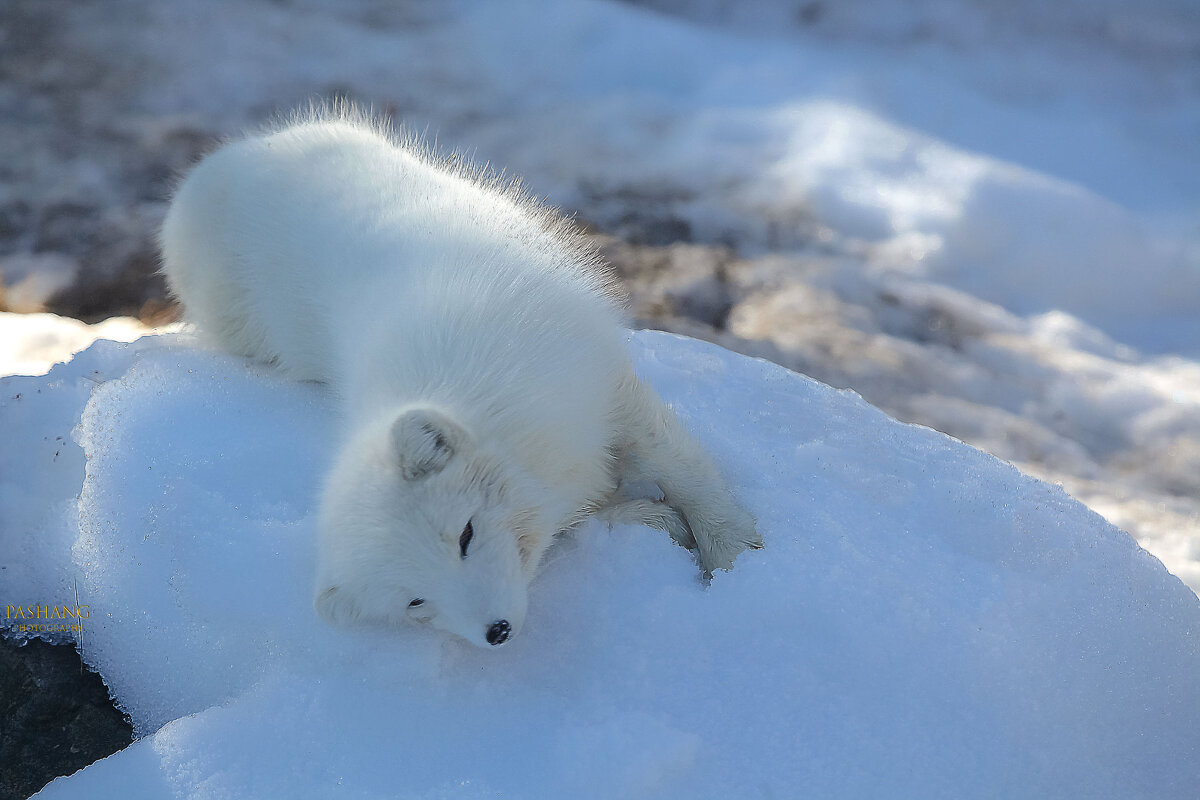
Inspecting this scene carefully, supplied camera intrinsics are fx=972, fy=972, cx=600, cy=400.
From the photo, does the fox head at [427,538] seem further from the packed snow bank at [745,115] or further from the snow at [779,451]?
the packed snow bank at [745,115]

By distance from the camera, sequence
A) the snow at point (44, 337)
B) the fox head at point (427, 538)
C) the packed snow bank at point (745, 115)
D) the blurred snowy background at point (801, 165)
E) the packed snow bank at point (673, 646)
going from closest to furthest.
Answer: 1. the packed snow bank at point (673, 646)
2. the fox head at point (427, 538)
3. the snow at point (44, 337)
4. the blurred snowy background at point (801, 165)
5. the packed snow bank at point (745, 115)

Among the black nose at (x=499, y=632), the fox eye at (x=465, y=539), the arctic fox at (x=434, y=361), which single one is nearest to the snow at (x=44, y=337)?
the arctic fox at (x=434, y=361)

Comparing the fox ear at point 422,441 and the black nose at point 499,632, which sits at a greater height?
the fox ear at point 422,441

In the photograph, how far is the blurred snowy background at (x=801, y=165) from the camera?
13.8 feet

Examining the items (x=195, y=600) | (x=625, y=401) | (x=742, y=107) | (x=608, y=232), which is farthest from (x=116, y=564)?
(x=742, y=107)

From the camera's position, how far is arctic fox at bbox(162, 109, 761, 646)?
2.01 m

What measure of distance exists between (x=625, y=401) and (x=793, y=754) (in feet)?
3.11

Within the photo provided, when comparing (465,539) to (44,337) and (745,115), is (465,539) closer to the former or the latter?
(44,337)

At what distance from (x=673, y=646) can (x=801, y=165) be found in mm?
3927

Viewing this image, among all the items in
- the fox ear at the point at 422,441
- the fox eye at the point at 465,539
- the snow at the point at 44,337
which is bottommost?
the snow at the point at 44,337

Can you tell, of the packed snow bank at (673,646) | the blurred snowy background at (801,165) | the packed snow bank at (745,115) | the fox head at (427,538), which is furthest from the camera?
the packed snow bank at (745,115)

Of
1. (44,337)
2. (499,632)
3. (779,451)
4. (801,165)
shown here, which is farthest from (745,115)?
(499,632)

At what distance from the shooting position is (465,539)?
203 cm

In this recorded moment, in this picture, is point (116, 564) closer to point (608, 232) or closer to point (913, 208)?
point (608, 232)
